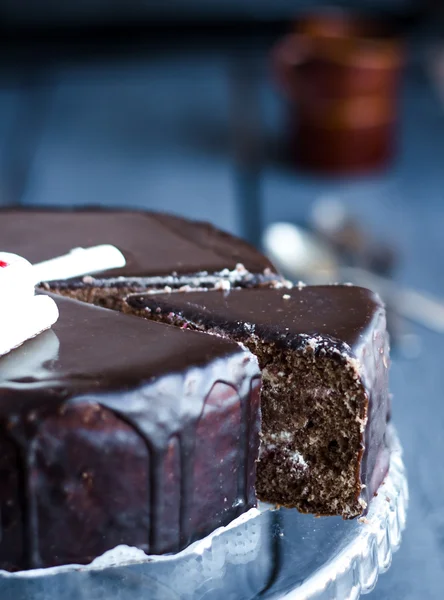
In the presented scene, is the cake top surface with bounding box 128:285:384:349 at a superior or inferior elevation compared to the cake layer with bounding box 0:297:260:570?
superior

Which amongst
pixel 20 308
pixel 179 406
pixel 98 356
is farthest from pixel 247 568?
pixel 20 308

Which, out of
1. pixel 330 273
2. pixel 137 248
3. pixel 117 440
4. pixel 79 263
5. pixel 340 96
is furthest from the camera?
pixel 340 96

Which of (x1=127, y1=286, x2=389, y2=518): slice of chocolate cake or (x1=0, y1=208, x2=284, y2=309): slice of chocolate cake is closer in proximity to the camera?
(x1=127, y1=286, x2=389, y2=518): slice of chocolate cake

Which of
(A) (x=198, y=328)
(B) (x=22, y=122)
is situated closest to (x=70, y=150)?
(B) (x=22, y=122)

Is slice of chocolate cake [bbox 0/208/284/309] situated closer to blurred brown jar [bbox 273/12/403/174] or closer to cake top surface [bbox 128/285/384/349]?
cake top surface [bbox 128/285/384/349]

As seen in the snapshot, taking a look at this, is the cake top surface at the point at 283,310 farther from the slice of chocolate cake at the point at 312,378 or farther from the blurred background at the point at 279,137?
the blurred background at the point at 279,137

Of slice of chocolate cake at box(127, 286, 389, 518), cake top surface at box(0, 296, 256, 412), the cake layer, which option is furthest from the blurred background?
cake top surface at box(0, 296, 256, 412)

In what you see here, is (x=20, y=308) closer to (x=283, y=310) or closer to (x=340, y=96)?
(x=283, y=310)

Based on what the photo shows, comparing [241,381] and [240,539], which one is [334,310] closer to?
[241,381]
